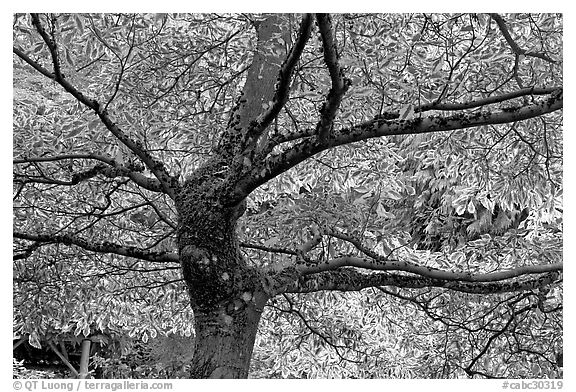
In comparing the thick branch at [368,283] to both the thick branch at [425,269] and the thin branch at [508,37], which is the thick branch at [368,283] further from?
the thin branch at [508,37]

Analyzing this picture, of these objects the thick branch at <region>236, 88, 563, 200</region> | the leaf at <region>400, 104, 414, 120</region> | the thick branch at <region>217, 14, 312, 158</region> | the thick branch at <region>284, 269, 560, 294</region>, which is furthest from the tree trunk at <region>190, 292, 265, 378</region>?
the leaf at <region>400, 104, 414, 120</region>

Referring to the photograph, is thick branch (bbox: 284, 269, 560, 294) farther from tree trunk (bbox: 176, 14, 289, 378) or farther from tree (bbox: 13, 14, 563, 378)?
tree trunk (bbox: 176, 14, 289, 378)

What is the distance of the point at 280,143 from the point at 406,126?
1.32 m

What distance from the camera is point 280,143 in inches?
154

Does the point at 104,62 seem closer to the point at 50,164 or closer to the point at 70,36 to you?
the point at 50,164

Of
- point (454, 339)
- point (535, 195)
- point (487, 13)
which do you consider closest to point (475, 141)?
point (535, 195)

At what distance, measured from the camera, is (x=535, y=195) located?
4273 millimetres

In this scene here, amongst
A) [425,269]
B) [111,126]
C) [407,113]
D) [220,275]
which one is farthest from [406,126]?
[111,126]

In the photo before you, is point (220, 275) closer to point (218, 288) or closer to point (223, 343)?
point (218, 288)

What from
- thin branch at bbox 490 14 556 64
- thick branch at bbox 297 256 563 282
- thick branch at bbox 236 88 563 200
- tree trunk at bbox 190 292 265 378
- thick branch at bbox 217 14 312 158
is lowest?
tree trunk at bbox 190 292 265 378

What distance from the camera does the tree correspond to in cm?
308
